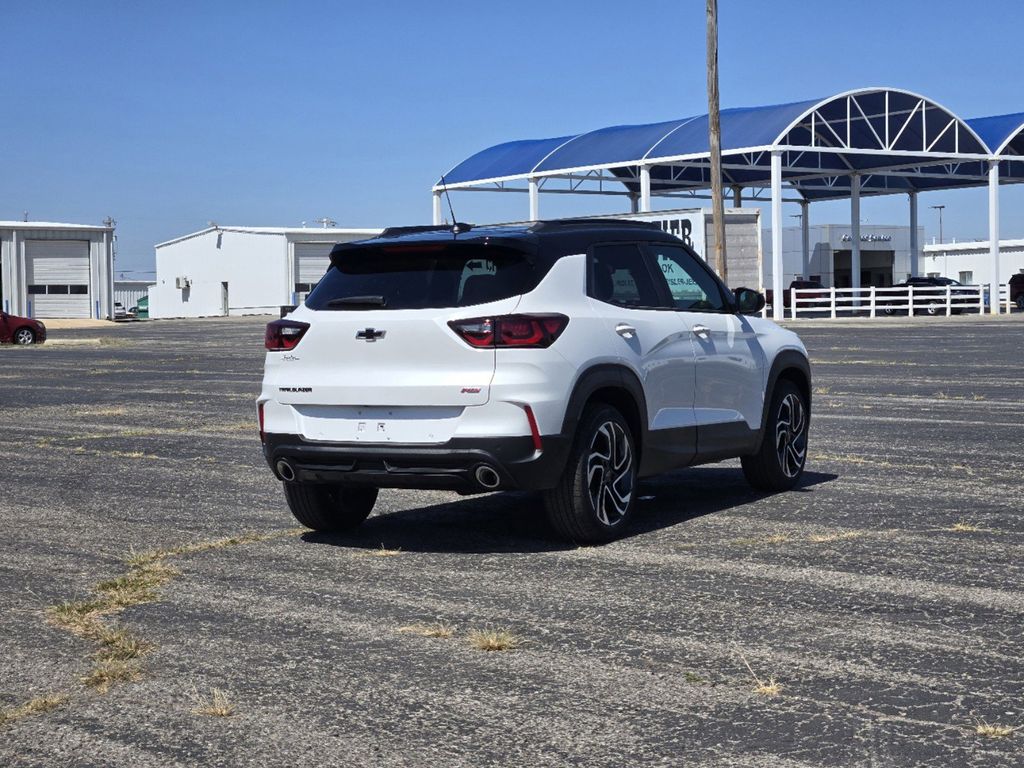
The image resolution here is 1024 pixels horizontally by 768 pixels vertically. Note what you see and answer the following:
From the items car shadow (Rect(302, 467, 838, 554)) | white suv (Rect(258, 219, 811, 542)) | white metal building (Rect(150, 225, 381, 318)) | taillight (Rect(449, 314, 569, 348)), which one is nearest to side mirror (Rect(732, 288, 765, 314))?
white suv (Rect(258, 219, 811, 542))

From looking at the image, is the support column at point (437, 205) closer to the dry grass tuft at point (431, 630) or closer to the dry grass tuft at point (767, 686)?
the dry grass tuft at point (431, 630)

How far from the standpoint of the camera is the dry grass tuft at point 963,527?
847cm

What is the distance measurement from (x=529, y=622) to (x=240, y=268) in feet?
307

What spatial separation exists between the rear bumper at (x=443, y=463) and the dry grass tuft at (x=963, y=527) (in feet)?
7.48

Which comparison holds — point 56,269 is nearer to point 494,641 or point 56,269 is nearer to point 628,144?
point 628,144

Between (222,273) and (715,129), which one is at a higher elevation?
(715,129)

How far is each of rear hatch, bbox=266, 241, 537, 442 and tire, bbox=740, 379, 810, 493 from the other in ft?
9.10

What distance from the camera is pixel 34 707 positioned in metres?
5.20

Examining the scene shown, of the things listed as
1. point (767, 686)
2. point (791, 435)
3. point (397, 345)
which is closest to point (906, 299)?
point (791, 435)

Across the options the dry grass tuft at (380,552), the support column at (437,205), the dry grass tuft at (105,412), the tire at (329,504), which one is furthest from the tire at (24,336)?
the dry grass tuft at (380,552)

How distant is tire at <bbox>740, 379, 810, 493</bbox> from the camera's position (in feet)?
33.6

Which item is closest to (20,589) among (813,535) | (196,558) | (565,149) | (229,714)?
(196,558)

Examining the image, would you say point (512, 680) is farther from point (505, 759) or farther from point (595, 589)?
point (595, 589)

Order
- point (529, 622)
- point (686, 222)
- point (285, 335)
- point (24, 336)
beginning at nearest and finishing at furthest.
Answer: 1. point (529, 622)
2. point (285, 335)
3. point (686, 222)
4. point (24, 336)
